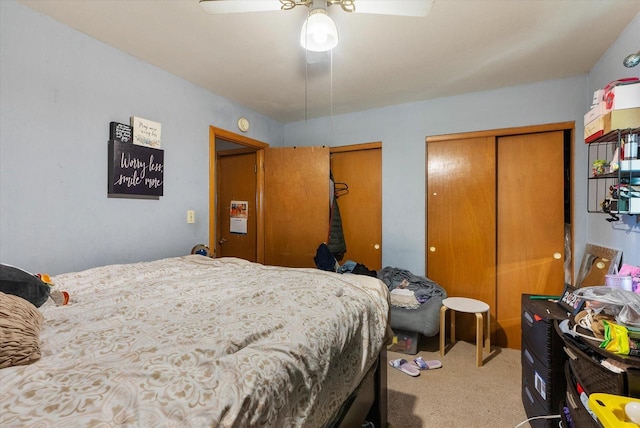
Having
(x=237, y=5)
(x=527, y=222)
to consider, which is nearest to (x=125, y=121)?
(x=237, y=5)

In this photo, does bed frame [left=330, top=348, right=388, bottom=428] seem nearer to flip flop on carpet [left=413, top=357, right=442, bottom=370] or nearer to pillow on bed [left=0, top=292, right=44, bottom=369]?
flip flop on carpet [left=413, top=357, right=442, bottom=370]

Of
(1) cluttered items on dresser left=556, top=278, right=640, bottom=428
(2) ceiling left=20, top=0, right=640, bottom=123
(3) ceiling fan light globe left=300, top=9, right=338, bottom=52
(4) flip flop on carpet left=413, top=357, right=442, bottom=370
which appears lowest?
(4) flip flop on carpet left=413, top=357, right=442, bottom=370

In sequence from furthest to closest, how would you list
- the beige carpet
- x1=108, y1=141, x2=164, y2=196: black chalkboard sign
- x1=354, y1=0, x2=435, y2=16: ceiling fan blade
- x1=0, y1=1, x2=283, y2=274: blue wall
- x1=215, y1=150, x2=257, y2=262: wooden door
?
1. x1=215, y1=150, x2=257, y2=262: wooden door
2. x1=108, y1=141, x2=164, y2=196: black chalkboard sign
3. the beige carpet
4. x1=0, y1=1, x2=283, y2=274: blue wall
5. x1=354, y1=0, x2=435, y2=16: ceiling fan blade

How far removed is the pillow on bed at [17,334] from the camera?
609mm

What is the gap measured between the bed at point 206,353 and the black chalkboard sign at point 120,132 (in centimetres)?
89

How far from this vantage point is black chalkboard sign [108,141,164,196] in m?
1.88

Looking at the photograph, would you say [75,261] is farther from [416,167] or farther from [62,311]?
[416,167]

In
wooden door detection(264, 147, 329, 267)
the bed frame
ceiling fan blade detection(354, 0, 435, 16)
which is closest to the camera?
the bed frame

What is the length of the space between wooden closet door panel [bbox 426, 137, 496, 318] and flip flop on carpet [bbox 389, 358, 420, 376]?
810 millimetres

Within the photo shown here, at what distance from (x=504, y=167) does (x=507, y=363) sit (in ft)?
5.41

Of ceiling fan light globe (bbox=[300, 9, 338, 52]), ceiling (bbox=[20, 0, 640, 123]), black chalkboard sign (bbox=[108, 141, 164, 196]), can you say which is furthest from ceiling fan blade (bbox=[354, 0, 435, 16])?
black chalkboard sign (bbox=[108, 141, 164, 196])

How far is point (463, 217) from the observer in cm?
274

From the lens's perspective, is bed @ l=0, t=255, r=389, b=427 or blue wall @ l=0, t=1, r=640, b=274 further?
blue wall @ l=0, t=1, r=640, b=274

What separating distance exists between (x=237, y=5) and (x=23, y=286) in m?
1.39
